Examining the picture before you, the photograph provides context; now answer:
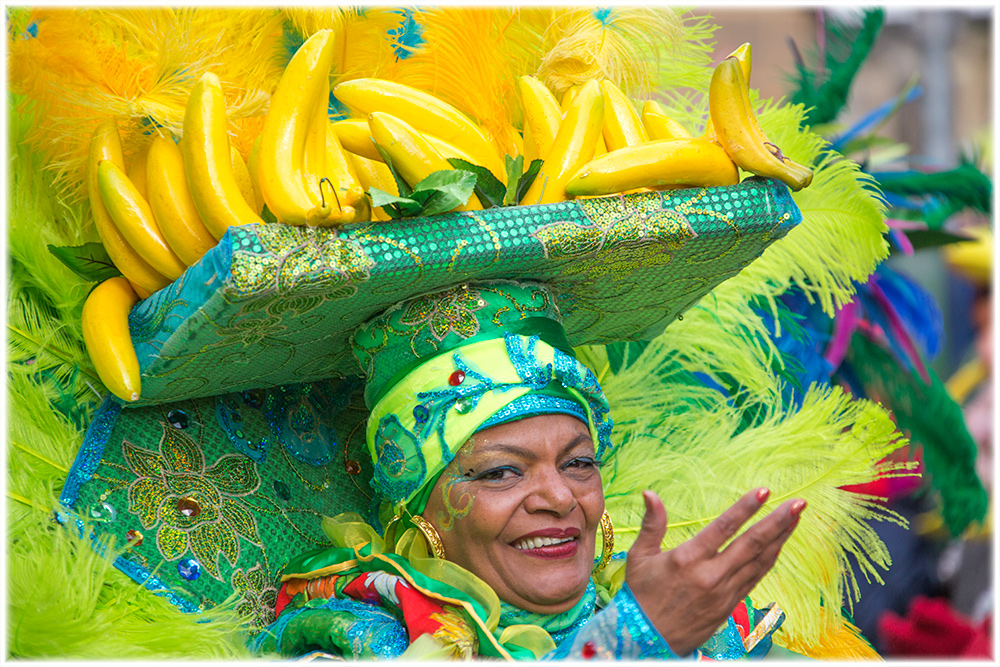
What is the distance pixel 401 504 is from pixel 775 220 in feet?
3.06

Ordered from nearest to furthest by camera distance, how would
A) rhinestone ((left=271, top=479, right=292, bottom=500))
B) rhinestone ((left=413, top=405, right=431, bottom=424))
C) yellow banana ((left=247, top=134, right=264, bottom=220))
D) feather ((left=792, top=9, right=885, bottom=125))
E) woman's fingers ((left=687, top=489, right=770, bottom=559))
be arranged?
woman's fingers ((left=687, top=489, right=770, bottom=559)) < yellow banana ((left=247, top=134, right=264, bottom=220)) < rhinestone ((left=413, top=405, right=431, bottom=424)) < rhinestone ((left=271, top=479, right=292, bottom=500)) < feather ((left=792, top=9, right=885, bottom=125))

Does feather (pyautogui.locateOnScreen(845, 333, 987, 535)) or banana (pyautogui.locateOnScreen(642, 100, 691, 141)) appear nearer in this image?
banana (pyautogui.locateOnScreen(642, 100, 691, 141))

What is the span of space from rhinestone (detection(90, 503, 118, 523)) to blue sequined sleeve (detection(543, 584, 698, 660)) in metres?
1.04

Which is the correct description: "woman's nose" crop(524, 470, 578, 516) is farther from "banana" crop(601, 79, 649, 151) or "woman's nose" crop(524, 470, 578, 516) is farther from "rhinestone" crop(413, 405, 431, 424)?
"banana" crop(601, 79, 649, 151)

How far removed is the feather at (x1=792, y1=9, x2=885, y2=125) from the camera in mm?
3316

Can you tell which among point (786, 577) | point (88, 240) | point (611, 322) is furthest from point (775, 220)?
point (88, 240)

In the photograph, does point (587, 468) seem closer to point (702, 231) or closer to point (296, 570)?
point (702, 231)

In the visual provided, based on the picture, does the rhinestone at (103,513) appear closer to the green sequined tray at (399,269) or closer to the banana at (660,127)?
the green sequined tray at (399,269)

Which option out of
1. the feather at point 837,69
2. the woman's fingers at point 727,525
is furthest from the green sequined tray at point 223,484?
the feather at point 837,69

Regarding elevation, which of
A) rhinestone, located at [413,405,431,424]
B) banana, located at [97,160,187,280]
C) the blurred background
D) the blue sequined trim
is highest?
banana, located at [97,160,187,280]

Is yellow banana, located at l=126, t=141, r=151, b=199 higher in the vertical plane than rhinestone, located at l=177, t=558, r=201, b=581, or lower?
higher

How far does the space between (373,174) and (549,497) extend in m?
0.76

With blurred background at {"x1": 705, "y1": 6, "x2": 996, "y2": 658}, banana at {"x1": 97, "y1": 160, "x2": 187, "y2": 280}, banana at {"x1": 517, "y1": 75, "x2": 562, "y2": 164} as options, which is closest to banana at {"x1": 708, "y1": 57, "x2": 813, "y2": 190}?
banana at {"x1": 517, "y1": 75, "x2": 562, "y2": 164}

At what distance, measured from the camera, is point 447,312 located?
1.83 m
